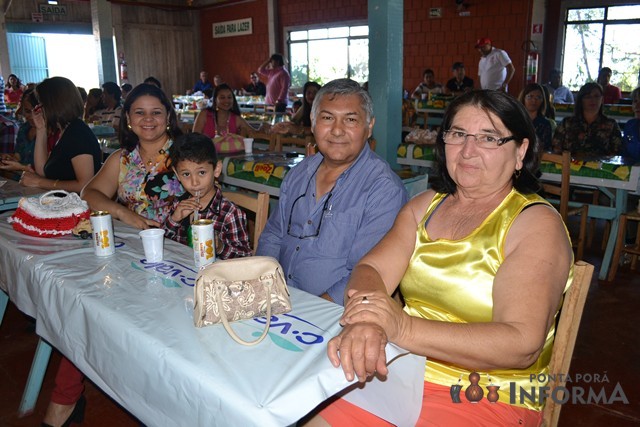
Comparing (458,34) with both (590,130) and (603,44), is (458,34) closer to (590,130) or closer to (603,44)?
(603,44)

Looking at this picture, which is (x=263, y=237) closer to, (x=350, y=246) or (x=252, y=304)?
(x=350, y=246)

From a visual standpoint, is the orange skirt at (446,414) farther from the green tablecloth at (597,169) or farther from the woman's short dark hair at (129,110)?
the green tablecloth at (597,169)

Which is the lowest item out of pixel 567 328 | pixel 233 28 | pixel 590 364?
pixel 590 364

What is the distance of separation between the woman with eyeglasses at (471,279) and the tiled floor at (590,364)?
1.21 m

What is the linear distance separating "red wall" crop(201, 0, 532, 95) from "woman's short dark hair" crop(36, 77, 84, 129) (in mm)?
8569

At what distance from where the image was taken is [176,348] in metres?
1.23

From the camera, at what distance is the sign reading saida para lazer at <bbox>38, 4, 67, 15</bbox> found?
13898 mm

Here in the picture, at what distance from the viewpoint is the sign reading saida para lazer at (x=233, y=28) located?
47.7 ft

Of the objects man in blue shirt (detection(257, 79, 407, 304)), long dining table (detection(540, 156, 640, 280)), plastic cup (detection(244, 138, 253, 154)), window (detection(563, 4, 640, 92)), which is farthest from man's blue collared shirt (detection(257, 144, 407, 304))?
window (detection(563, 4, 640, 92))

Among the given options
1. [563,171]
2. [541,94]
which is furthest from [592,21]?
[563,171]

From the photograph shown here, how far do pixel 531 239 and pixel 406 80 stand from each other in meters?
10.7

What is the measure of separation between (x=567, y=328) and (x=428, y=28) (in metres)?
10.5

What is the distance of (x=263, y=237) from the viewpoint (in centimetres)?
225

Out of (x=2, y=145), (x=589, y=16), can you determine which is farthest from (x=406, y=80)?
(x=2, y=145)
